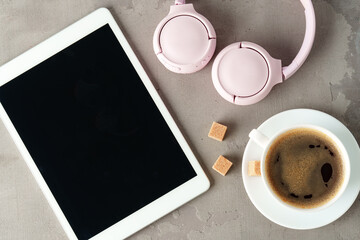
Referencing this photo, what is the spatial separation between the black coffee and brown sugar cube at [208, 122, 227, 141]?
90 millimetres

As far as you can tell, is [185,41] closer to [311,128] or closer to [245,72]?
[245,72]

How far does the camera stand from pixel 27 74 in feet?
2.37

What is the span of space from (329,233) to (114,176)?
0.35 meters

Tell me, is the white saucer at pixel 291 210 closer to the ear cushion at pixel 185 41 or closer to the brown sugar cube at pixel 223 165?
the brown sugar cube at pixel 223 165

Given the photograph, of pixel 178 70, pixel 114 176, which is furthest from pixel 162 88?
pixel 114 176

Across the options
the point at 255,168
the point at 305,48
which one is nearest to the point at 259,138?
the point at 255,168

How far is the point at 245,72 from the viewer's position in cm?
67

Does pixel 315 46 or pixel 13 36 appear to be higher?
pixel 13 36

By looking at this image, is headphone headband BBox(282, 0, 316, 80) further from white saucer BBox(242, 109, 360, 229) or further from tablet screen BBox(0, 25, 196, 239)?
tablet screen BBox(0, 25, 196, 239)

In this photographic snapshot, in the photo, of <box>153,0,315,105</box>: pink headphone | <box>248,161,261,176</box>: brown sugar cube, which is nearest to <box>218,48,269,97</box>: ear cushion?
<box>153,0,315,105</box>: pink headphone

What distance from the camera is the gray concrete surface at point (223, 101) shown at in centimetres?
70

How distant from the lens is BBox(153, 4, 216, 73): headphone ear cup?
683mm

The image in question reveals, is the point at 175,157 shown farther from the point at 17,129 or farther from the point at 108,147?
the point at 17,129

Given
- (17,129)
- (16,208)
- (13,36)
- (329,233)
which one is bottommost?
(329,233)
